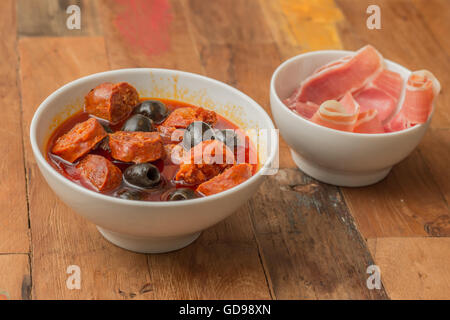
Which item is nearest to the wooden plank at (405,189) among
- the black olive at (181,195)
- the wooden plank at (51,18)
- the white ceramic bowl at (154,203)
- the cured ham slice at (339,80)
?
the cured ham slice at (339,80)

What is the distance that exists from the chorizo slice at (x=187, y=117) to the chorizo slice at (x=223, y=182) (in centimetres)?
22

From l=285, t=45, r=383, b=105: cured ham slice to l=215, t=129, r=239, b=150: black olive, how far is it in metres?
0.39

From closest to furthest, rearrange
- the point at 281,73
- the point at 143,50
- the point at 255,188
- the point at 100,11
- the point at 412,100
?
the point at 255,188 < the point at 412,100 < the point at 281,73 < the point at 143,50 < the point at 100,11

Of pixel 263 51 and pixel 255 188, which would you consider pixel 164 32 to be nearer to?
pixel 263 51

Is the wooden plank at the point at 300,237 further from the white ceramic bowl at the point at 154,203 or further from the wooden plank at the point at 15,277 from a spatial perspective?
the wooden plank at the point at 15,277

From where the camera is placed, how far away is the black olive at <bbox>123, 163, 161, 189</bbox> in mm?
1323

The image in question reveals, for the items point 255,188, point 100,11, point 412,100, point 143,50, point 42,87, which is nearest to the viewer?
point 255,188

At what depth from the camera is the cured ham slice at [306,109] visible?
1.79 m

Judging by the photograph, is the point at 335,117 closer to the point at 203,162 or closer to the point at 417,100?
the point at 417,100

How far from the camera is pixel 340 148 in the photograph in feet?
5.42

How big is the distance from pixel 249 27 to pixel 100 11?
595 millimetres

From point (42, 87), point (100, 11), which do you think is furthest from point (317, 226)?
point (100, 11)

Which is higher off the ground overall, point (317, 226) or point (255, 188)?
point (255, 188)

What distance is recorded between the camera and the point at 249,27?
8.08ft
